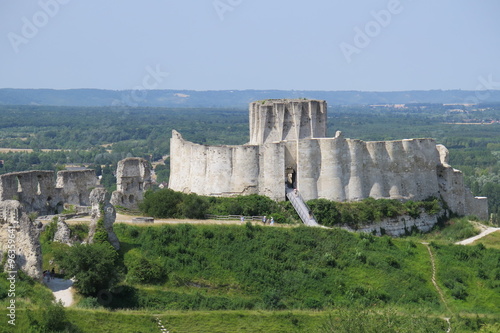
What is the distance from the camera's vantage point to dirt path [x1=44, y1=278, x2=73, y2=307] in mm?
35781

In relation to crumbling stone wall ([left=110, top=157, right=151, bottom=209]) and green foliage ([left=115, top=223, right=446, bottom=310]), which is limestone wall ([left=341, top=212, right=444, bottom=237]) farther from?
crumbling stone wall ([left=110, top=157, right=151, bottom=209])

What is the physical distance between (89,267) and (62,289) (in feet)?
5.54

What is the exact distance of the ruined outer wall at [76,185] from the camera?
5228 centimetres

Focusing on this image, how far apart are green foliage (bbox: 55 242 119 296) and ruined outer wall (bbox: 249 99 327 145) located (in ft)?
73.5

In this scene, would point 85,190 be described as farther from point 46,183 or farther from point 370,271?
point 370,271

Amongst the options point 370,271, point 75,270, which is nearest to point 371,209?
point 370,271

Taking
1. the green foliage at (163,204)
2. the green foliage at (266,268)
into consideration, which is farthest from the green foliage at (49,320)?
the green foliage at (163,204)

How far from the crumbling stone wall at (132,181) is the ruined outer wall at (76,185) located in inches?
71.1

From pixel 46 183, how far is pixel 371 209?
70.4 ft

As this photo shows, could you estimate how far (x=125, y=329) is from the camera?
108 ft

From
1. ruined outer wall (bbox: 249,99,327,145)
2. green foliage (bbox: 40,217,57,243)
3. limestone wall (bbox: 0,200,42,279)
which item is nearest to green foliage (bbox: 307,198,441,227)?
ruined outer wall (bbox: 249,99,327,145)

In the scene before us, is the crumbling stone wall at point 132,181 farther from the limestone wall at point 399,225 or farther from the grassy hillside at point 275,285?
the limestone wall at point 399,225

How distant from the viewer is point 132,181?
54906mm

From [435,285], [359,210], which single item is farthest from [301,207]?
[435,285]
